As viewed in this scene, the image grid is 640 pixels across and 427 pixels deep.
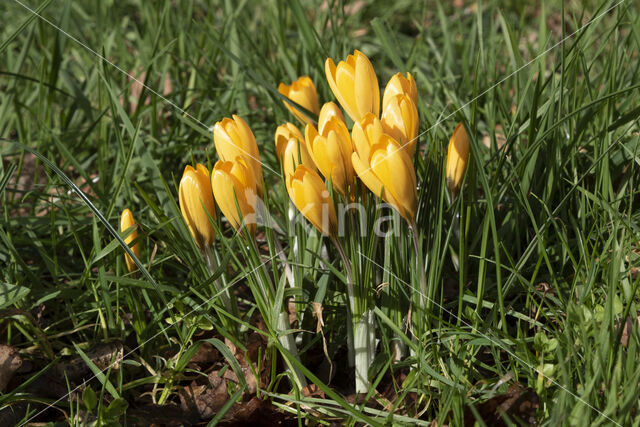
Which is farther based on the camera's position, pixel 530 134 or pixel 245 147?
pixel 530 134

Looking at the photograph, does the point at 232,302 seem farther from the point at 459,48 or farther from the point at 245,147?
the point at 459,48

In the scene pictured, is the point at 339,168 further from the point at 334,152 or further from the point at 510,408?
the point at 510,408

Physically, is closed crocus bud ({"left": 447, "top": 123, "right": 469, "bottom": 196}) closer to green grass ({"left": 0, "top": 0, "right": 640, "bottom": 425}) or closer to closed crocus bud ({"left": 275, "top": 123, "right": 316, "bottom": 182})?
green grass ({"left": 0, "top": 0, "right": 640, "bottom": 425})

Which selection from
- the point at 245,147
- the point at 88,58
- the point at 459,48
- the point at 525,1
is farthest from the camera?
the point at 525,1

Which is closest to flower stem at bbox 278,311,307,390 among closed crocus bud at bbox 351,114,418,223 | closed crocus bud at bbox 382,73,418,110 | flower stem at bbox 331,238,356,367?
flower stem at bbox 331,238,356,367

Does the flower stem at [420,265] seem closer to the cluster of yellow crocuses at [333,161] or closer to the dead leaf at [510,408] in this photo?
the cluster of yellow crocuses at [333,161]

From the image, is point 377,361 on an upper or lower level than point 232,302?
lower

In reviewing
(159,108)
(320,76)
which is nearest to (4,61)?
(159,108)

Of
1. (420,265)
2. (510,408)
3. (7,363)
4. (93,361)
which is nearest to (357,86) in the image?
(420,265)
